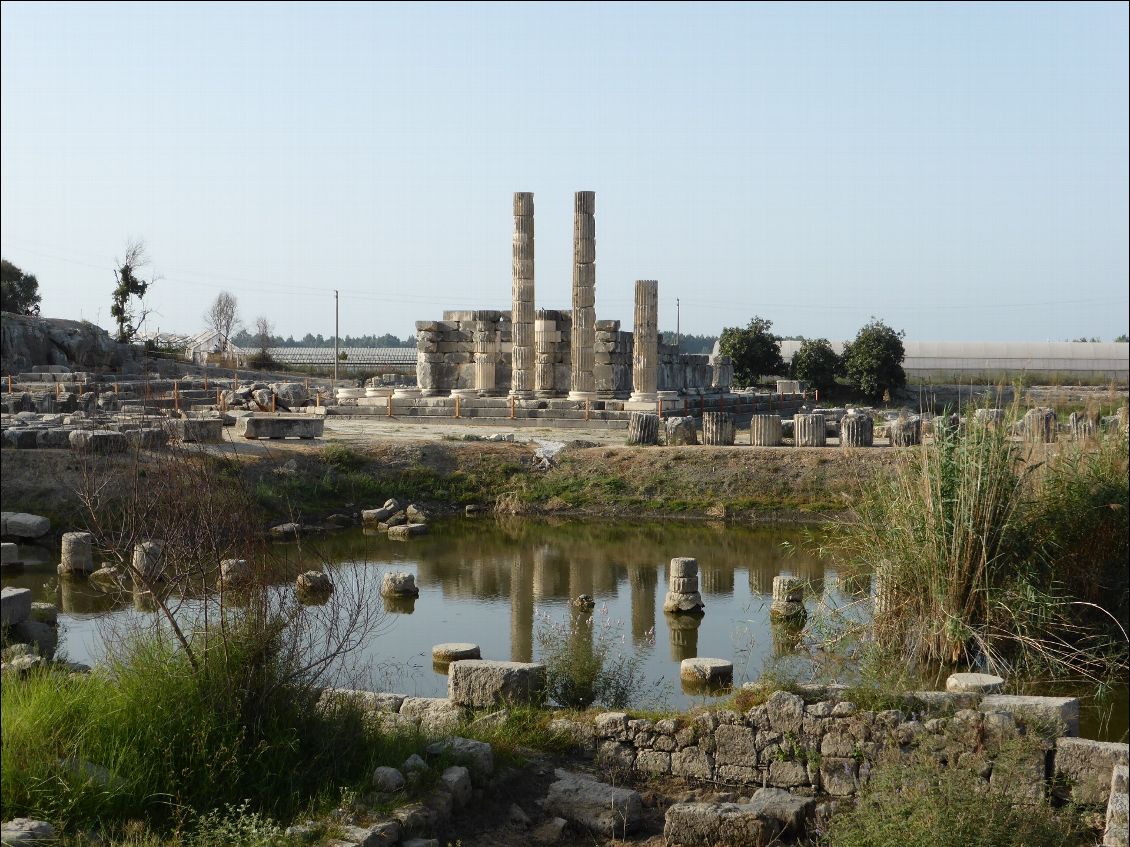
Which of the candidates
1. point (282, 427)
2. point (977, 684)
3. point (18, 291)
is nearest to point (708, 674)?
point (977, 684)

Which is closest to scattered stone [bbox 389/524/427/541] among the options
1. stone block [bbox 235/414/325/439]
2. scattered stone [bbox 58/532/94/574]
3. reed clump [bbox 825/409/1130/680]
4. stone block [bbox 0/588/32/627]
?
scattered stone [bbox 58/532/94/574]

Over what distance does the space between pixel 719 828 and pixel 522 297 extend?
95.3ft

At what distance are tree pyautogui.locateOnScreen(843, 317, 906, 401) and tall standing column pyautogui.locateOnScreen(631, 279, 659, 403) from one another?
44.0 feet

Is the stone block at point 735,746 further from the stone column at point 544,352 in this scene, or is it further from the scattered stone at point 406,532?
the stone column at point 544,352

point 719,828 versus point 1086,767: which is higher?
point 1086,767

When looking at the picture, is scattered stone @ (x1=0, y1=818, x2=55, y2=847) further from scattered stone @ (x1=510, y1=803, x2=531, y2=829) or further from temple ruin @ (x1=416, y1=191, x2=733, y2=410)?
temple ruin @ (x1=416, y1=191, x2=733, y2=410)

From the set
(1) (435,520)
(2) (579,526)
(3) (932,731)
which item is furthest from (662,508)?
(3) (932,731)

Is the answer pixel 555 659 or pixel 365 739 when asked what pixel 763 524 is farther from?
pixel 365 739

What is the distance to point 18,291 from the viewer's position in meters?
59.9

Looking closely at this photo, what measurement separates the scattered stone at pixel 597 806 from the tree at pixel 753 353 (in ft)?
131

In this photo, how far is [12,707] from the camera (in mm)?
6902

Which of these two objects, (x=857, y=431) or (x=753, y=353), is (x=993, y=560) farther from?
(x=753, y=353)

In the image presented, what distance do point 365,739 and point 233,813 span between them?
4.24 feet

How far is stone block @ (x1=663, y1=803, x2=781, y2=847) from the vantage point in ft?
25.3
